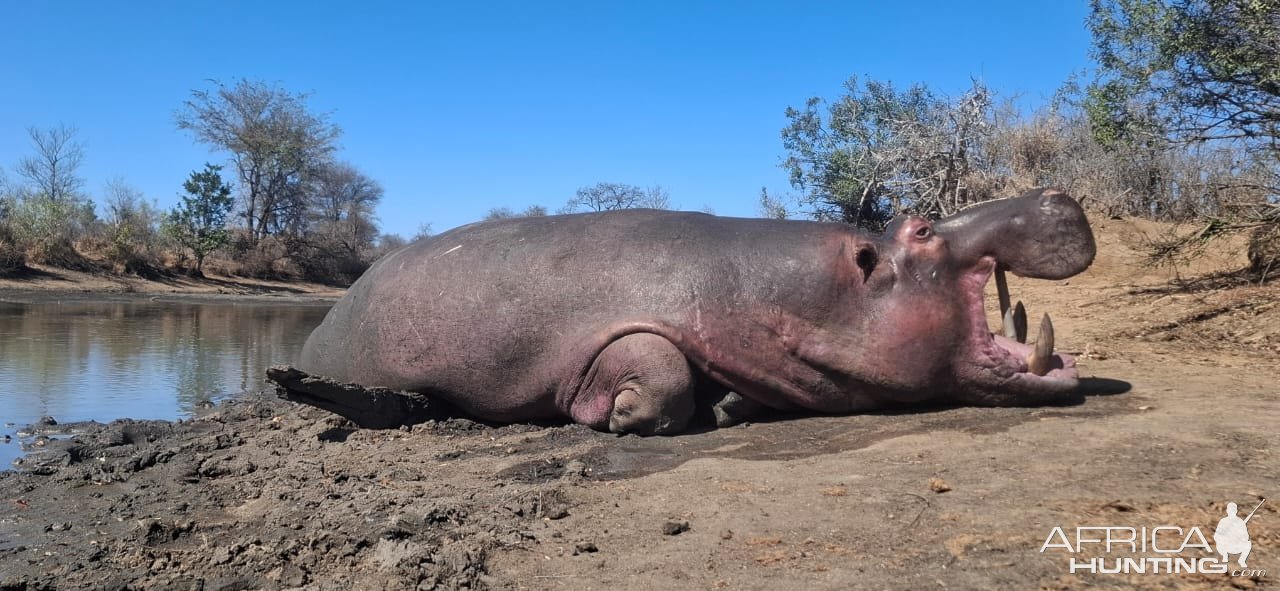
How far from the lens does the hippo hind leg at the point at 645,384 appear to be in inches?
190

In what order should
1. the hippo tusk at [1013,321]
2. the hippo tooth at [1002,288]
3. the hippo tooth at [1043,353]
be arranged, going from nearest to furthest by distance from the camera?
the hippo tooth at [1043,353] → the hippo tooth at [1002,288] → the hippo tusk at [1013,321]

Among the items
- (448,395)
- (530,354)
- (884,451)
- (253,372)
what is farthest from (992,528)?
(253,372)

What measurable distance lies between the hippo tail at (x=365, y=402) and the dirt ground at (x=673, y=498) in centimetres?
15

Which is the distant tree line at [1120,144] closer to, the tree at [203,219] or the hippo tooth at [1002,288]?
the hippo tooth at [1002,288]

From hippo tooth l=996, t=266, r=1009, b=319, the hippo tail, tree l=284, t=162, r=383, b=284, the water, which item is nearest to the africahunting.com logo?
hippo tooth l=996, t=266, r=1009, b=319

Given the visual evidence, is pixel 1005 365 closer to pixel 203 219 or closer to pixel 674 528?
pixel 674 528

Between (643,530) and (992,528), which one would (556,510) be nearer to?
(643,530)

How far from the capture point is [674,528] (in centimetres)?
327

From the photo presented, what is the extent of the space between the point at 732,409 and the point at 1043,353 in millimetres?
1695

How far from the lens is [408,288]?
5.63 meters

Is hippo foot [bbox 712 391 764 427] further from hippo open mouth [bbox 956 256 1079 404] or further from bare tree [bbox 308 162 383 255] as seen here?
bare tree [bbox 308 162 383 255]

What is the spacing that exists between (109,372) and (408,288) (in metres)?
5.46

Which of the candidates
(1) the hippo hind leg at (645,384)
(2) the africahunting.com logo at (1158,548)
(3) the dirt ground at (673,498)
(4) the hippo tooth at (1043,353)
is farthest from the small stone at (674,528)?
(4) the hippo tooth at (1043,353)

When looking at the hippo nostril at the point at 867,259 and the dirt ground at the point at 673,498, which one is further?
the hippo nostril at the point at 867,259
